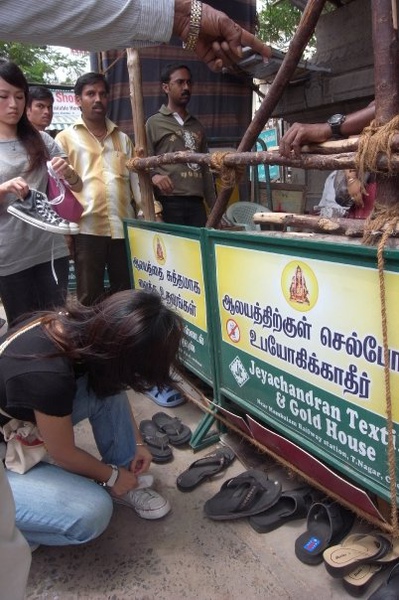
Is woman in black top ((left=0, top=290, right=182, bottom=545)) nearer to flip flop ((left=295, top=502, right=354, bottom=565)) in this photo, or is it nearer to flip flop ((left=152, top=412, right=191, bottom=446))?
flip flop ((left=152, top=412, right=191, bottom=446))

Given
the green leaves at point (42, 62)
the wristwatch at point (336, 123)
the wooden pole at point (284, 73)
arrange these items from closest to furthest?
the wristwatch at point (336, 123) < the wooden pole at point (284, 73) < the green leaves at point (42, 62)

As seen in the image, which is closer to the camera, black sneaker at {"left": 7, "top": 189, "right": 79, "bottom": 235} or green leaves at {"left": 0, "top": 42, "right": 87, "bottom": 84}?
black sneaker at {"left": 7, "top": 189, "right": 79, "bottom": 235}

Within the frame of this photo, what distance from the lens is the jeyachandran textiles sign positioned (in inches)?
58.7

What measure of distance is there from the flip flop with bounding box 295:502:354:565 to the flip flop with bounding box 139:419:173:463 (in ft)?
2.68

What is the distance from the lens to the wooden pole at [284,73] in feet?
7.08

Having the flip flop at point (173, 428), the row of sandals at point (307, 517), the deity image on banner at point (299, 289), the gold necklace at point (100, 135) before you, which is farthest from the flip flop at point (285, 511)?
the gold necklace at point (100, 135)

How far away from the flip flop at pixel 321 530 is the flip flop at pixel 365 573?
0.46ft

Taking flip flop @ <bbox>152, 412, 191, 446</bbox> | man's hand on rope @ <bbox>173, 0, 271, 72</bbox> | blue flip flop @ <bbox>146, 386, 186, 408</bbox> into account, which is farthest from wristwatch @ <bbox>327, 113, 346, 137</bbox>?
blue flip flop @ <bbox>146, 386, 186, 408</bbox>

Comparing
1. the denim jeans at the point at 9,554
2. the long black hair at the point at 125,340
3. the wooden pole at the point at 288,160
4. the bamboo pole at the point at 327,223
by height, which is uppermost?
the wooden pole at the point at 288,160

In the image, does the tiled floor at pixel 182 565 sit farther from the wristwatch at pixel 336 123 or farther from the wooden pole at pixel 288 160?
the wristwatch at pixel 336 123

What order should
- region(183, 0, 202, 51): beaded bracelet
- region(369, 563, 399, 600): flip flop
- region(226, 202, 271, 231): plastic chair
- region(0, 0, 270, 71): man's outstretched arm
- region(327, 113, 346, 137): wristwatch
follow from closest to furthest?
1. region(0, 0, 270, 71): man's outstretched arm
2. region(183, 0, 202, 51): beaded bracelet
3. region(369, 563, 399, 600): flip flop
4. region(327, 113, 346, 137): wristwatch
5. region(226, 202, 271, 231): plastic chair

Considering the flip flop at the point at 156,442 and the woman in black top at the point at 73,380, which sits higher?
the woman in black top at the point at 73,380

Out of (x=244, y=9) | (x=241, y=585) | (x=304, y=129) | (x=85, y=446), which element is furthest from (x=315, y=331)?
(x=244, y=9)

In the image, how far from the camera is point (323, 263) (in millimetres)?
1599
